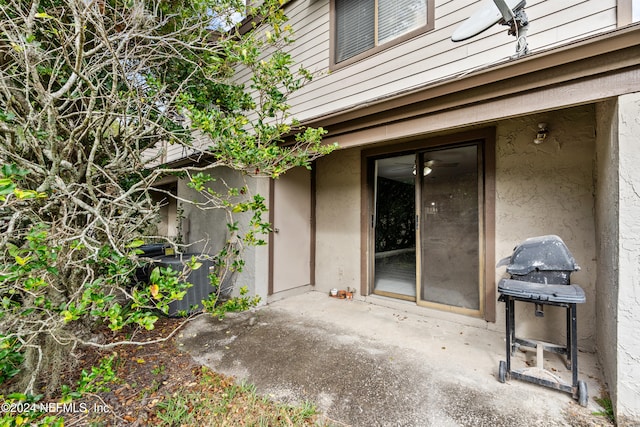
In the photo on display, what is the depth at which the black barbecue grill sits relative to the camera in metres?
2.12

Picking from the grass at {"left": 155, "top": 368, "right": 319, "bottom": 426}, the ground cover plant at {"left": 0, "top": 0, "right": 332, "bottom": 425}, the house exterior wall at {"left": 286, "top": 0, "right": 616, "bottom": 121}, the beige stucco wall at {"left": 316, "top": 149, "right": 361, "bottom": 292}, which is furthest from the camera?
the beige stucco wall at {"left": 316, "top": 149, "right": 361, "bottom": 292}

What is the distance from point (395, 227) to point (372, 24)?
2.94 metres

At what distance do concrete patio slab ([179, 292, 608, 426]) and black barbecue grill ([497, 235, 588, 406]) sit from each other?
0.11 meters

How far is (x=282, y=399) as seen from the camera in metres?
2.19

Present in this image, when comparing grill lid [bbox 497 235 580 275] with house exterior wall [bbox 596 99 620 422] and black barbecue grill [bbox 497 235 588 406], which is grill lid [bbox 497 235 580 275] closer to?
black barbecue grill [bbox 497 235 588 406]

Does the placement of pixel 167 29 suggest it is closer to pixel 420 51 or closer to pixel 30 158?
pixel 30 158

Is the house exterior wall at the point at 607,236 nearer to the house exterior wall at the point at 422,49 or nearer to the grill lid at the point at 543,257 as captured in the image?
the grill lid at the point at 543,257

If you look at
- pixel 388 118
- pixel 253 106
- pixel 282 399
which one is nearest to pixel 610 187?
pixel 388 118

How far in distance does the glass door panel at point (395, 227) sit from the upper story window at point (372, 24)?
159cm

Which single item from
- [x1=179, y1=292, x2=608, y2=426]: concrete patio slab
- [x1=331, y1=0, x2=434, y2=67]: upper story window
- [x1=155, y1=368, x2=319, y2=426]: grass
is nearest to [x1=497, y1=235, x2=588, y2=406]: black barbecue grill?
[x1=179, y1=292, x2=608, y2=426]: concrete patio slab

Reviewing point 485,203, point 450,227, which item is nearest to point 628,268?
point 485,203

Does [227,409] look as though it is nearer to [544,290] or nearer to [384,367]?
[384,367]

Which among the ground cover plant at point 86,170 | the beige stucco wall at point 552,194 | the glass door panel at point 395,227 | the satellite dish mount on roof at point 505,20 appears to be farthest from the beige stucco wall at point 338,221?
the satellite dish mount on roof at point 505,20

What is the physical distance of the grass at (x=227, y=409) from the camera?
196 cm
